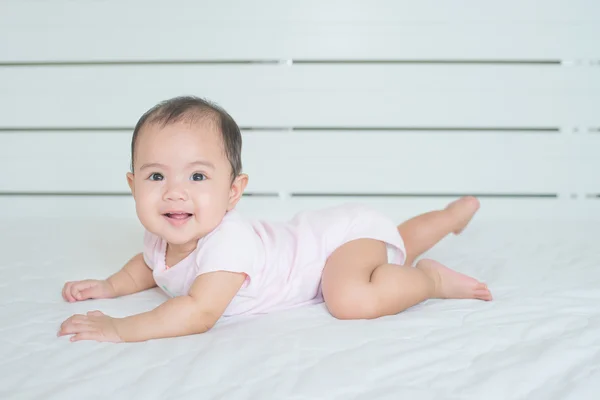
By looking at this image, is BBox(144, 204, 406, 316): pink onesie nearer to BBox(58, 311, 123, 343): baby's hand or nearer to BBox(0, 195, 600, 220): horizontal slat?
BBox(58, 311, 123, 343): baby's hand

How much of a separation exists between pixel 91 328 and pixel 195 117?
1.10 ft

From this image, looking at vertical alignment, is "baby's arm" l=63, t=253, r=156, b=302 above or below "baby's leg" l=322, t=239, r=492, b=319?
below

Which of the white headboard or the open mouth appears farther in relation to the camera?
the white headboard

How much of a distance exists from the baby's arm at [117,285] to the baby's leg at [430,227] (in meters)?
0.51

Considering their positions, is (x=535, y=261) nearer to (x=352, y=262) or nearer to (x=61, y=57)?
(x=352, y=262)

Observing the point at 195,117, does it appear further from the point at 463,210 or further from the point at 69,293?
the point at 463,210

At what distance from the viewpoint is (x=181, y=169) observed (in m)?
0.96

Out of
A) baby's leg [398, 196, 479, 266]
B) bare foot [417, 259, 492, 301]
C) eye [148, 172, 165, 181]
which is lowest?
bare foot [417, 259, 492, 301]

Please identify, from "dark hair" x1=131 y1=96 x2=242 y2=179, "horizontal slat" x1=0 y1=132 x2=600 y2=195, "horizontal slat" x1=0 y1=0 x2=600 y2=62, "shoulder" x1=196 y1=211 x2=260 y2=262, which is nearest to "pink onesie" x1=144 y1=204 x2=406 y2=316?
"shoulder" x1=196 y1=211 x2=260 y2=262

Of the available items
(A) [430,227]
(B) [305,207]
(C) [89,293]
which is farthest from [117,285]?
(B) [305,207]

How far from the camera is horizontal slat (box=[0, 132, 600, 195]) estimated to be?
6.09 ft

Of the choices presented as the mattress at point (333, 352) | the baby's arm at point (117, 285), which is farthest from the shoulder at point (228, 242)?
the baby's arm at point (117, 285)

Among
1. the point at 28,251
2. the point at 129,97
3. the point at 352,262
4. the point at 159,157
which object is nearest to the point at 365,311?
the point at 352,262

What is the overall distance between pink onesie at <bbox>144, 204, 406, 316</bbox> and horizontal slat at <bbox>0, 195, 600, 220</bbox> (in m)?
0.69
